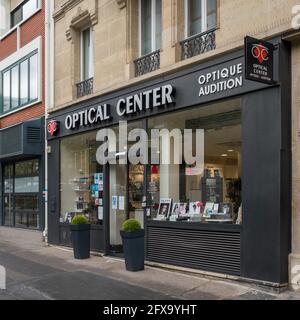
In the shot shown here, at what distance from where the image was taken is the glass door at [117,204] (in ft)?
40.2

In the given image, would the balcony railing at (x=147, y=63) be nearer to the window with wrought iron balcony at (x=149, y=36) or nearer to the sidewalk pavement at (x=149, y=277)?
the window with wrought iron balcony at (x=149, y=36)

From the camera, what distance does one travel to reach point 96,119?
1278 cm

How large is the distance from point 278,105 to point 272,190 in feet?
4.58

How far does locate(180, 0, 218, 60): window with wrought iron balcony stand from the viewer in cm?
998

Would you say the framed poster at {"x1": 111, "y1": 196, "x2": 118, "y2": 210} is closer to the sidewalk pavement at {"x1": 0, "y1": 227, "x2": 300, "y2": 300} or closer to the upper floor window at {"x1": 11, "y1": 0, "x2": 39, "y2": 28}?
the sidewalk pavement at {"x1": 0, "y1": 227, "x2": 300, "y2": 300}

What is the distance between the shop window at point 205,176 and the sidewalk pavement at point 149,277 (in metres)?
1.18

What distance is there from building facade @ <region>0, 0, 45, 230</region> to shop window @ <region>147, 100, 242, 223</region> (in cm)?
620

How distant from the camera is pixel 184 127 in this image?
10711mm

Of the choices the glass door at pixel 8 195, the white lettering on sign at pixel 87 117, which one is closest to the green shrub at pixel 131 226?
the white lettering on sign at pixel 87 117

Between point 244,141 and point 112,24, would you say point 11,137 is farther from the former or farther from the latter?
point 244,141

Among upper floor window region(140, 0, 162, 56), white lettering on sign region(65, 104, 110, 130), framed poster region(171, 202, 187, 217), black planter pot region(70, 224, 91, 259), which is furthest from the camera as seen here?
white lettering on sign region(65, 104, 110, 130)

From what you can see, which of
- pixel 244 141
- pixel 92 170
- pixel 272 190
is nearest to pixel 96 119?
pixel 92 170

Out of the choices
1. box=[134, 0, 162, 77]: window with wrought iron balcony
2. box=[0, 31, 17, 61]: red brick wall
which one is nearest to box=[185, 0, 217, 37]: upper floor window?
box=[134, 0, 162, 77]: window with wrought iron balcony

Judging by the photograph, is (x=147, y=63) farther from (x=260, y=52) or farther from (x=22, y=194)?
(x=22, y=194)
